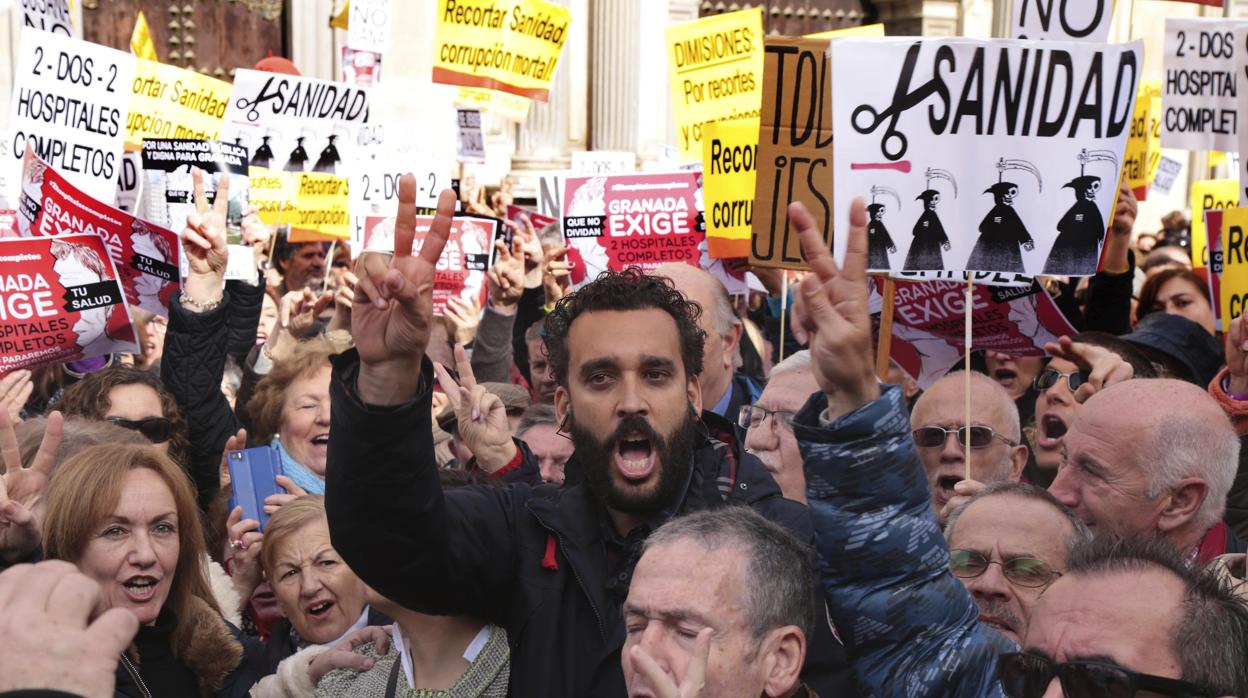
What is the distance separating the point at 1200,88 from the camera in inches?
337

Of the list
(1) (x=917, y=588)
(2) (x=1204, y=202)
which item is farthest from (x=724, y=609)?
(2) (x=1204, y=202)

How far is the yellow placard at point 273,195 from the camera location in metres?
10.2

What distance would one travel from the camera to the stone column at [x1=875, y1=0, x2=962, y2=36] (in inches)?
811

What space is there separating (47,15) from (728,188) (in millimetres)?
3519

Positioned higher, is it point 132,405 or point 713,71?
point 713,71

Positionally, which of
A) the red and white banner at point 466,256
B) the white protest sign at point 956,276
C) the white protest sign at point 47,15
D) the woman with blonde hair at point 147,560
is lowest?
the woman with blonde hair at point 147,560

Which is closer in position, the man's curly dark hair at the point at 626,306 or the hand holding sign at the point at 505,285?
the man's curly dark hair at the point at 626,306

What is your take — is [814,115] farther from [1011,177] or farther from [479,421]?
[479,421]

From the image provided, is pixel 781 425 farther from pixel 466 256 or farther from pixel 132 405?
pixel 466 256

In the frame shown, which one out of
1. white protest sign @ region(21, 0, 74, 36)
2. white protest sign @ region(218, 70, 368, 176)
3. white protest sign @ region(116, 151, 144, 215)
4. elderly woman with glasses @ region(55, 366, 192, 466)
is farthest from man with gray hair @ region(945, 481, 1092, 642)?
white protest sign @ region(218, 70, 368, 176)

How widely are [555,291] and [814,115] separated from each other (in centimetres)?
329

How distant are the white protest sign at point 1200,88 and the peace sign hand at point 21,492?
6.56 meters

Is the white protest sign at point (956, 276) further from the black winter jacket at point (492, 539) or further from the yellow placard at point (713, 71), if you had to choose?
the yellow placard at point (713, 71)

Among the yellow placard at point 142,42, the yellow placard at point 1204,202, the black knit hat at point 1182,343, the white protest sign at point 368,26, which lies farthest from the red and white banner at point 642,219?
the yellow placard at point 142,42
